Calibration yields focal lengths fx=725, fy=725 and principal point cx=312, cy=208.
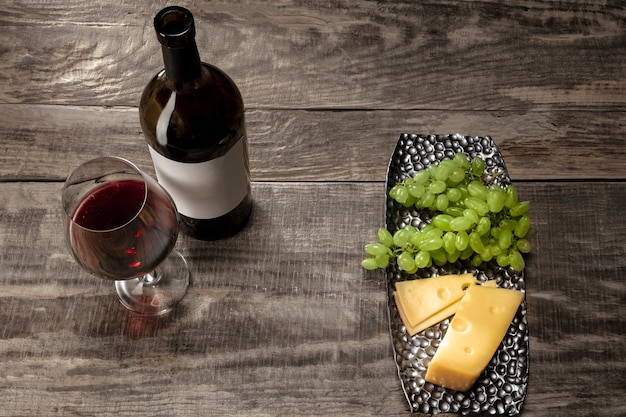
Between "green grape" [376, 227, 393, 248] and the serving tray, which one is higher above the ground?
"green grape" [376, 227, 393, 248]

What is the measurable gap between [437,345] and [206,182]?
0.34 m

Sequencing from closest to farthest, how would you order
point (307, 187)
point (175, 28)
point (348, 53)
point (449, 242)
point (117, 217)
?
point (175, 28) → point (117, 217) → point (449, 242) → point (307, 187) → point (348, 53)

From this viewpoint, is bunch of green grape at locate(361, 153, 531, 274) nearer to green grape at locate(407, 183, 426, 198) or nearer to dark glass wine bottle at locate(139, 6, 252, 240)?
green grape at locate(407, 183, 426, 198)

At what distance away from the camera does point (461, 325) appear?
871 mm

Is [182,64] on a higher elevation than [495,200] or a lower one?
higher

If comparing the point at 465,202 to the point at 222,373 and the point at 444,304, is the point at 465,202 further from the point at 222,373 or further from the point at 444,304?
the point at 222,373

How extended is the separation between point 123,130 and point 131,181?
27 cm

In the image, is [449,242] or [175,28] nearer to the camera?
[175,28]

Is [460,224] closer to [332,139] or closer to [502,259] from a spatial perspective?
[502,259]

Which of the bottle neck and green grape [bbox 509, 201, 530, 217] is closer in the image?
the bottle neck

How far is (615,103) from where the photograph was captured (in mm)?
1094

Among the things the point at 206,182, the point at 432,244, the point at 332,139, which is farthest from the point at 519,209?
the point at 206,182

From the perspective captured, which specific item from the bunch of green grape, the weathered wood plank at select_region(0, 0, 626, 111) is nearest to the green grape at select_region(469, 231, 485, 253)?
the bunch of green grape

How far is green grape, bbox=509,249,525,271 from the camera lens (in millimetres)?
914
